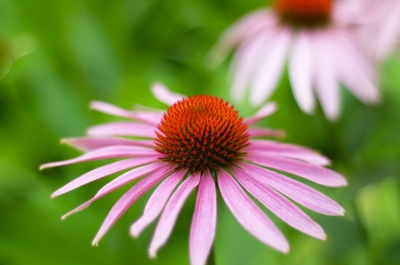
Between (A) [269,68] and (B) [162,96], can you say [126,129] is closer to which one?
(B) [162,96]

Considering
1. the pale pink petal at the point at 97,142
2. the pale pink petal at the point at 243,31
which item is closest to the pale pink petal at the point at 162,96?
the pale pink petal at the point at 97,142

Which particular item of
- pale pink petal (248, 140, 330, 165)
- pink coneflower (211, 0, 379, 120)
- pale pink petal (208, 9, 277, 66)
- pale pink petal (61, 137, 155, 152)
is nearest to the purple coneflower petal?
pink coneflower (211, 0, 379, 120)

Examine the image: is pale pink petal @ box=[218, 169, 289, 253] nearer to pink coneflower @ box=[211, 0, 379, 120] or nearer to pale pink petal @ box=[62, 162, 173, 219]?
pale pink petal @ box=[62, 162, 173, 219]

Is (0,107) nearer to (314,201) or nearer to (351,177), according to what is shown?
(351,177)

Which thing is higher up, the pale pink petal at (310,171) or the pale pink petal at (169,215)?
the pale pink petal at (310,171)

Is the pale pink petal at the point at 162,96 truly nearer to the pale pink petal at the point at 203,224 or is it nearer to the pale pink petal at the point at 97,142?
the pale pink petal at the point at 97,142
